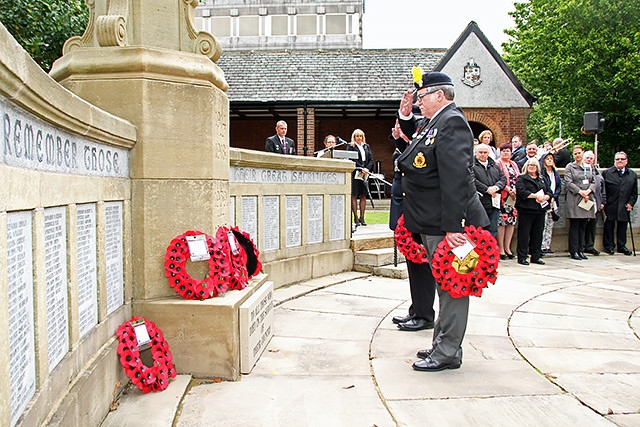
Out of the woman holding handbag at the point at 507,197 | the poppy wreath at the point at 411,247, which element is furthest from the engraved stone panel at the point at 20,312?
the woman holding handbag at the point at 507,197

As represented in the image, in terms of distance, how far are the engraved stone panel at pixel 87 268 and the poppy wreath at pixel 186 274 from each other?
66cm

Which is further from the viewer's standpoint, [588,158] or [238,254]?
[588,158]

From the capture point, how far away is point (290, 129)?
86.8 feet

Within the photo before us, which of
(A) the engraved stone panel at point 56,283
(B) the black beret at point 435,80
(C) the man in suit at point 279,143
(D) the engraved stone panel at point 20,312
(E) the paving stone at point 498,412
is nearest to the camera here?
(D) the engraved stone panel at point 20,312

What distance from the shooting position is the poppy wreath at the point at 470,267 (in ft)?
12.9

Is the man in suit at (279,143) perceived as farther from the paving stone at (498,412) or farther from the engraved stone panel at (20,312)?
the engraved stone panel at (20,312)

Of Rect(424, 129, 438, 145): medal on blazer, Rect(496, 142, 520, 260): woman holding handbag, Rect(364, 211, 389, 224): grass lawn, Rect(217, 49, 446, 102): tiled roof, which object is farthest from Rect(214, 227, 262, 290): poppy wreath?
Rect(217, 49, 446, 102): tiled roof

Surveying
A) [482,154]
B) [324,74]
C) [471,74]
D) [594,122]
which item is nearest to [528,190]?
[482,154]

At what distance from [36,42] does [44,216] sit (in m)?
9.48

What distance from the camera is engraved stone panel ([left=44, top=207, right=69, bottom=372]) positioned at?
101 inches

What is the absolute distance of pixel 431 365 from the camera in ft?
13.0

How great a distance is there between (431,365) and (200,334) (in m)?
1.55

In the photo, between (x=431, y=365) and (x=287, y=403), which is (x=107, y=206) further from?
(x=431, y=365)

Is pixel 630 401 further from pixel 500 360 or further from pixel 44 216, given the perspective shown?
pixel 44 216
